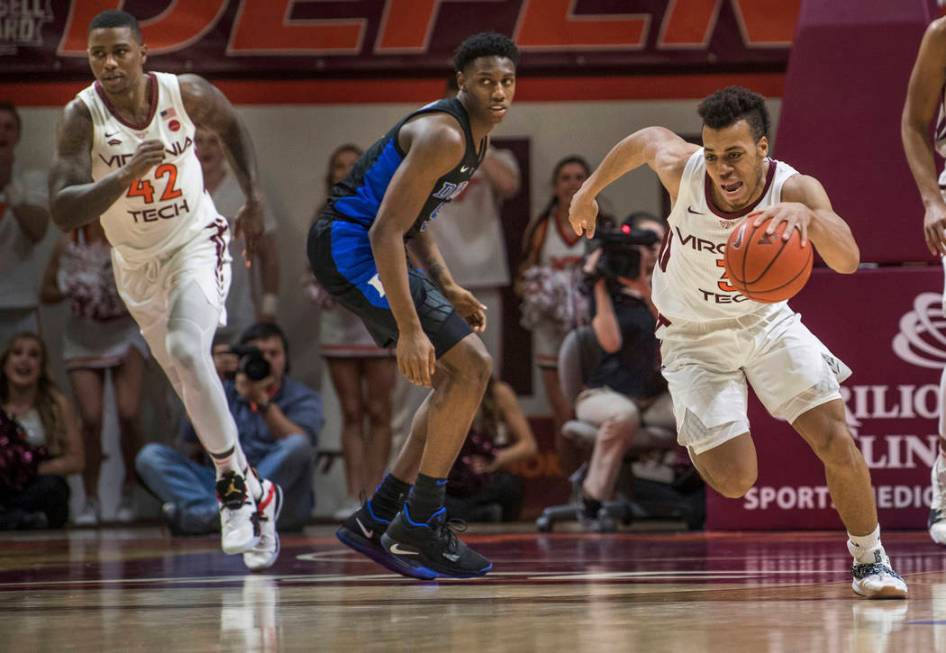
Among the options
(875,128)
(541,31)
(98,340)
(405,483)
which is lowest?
(405,483)

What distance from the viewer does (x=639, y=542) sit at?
6773mm

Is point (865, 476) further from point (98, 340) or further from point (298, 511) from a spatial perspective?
point (98, 340)

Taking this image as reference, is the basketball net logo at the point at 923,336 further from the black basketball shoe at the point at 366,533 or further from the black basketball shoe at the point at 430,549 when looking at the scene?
the black basketball shoe at the point at 366,533

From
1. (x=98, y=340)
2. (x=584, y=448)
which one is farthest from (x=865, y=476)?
(x=98, y=340)

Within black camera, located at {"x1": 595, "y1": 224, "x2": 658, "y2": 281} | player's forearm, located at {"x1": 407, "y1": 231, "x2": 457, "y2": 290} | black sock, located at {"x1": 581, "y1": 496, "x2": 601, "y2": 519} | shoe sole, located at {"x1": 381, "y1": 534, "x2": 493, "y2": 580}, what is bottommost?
shoe sole, located at {"x1": 381, "y1": 534, "x2": 493, "y2": 580}

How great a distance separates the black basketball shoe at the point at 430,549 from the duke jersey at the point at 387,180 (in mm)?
993

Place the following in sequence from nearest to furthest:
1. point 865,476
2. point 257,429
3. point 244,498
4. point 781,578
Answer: point 865,476
point 781,578
point 244,498
point 257,429

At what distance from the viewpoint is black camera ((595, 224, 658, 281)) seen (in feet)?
25.2

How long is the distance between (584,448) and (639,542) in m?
1.29

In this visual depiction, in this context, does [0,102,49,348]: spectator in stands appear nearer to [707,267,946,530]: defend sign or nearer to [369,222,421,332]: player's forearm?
[707,267,946,530]: defend sign

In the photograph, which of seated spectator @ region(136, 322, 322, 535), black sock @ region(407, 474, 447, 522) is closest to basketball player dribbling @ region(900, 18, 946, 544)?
black sock @ region(407, 474, 447, 522)

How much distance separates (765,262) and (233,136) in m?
2.66

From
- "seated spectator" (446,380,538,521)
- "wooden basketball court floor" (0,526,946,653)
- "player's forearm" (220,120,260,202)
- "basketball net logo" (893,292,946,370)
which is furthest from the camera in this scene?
"seated spectator" (446,380,538,521)

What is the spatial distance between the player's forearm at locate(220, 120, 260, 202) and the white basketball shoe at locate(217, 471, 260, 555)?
3.81 feet
